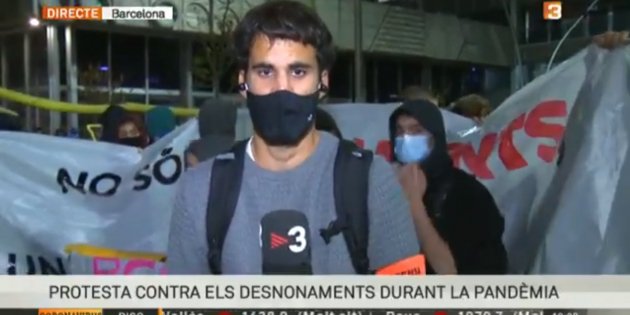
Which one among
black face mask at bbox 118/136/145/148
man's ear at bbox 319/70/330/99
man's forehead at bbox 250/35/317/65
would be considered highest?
man's forehead at bbox 250/35/317/65

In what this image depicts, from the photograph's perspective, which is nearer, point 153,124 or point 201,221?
point 201,221

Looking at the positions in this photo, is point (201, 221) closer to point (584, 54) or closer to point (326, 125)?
point (326, 125)

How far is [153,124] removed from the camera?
91.0 inches

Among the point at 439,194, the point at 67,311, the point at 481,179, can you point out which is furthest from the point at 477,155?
the point at 67,311

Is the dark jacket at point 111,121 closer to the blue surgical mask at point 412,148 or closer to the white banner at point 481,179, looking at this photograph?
the white banner at point 481,179

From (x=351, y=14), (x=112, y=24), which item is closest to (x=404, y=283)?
(x=351, y=14)

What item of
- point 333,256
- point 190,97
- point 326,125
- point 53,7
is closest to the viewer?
point 333,256

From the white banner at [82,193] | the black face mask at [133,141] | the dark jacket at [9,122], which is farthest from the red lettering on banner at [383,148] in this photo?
the dark jacket at [9,122]

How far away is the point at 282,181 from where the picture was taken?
4.76 feet

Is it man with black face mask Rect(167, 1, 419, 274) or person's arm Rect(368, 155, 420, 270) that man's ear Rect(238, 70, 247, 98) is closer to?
man with black face mask Rect(167, 1, 419, 274)

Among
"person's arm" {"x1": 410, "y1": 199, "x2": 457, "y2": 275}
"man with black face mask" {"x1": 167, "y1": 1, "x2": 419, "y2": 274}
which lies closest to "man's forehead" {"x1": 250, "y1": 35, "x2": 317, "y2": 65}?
"man with black face mask" {"x1": 167, "y1": 1, "x2": 419, "y2": 274}

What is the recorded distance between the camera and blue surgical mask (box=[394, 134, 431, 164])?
2.19 metres

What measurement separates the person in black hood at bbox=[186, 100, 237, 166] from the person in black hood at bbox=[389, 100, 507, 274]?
342mm

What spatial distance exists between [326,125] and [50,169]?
98 centimetres
